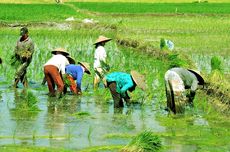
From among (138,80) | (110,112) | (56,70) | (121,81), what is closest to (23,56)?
(56,70)

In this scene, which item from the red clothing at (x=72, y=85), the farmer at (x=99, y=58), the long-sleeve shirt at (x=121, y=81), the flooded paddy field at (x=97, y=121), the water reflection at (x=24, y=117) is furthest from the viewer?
the farmer at (x=99, y=58)

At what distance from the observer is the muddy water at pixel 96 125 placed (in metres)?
6.88

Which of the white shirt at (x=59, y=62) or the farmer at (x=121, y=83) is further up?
the white shirt at (x=59, y=62)

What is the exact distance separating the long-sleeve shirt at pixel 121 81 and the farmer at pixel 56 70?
43.8 inches

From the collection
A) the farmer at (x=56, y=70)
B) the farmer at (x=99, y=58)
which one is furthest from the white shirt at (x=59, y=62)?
the farmer at (x=99, y=58)

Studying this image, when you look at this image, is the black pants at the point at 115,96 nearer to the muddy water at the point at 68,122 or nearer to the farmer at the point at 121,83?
the farmer at the point at 121,83

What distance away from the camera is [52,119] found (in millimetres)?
8289

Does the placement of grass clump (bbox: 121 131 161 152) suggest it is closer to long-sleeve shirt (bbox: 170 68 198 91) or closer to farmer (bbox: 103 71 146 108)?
long-sleeve shirt (bbox: 170 68 198 91)

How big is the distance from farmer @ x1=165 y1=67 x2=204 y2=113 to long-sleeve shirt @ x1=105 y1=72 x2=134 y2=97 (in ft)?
1.91

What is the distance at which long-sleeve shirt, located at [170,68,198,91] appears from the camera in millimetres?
8633

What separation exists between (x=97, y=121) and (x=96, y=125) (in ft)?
1.00

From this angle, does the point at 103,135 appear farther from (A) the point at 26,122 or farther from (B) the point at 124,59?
(B) the point at 124,59

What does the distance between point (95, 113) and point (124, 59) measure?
6.15m

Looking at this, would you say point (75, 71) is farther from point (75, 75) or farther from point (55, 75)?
point (55, 75)
